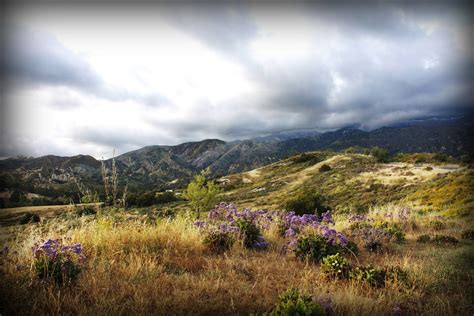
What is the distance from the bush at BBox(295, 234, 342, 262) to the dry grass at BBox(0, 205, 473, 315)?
9.6 inches

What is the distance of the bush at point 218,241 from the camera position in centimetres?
589

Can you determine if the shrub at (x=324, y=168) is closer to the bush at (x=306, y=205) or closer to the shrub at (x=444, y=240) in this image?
the bush at (x=306, y=205)

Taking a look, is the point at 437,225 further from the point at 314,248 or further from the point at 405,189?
the point at 405,189

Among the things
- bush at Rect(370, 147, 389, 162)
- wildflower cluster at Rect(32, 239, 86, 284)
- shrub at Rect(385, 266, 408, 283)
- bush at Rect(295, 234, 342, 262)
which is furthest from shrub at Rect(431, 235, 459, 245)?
bush at Rect(370, 147, 389, 162)

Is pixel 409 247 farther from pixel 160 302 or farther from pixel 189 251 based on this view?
pixel 160 302

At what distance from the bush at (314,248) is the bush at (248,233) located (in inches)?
44.8

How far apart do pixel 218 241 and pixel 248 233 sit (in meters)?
0.94

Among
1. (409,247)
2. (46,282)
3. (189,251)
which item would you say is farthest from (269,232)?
(46,282)

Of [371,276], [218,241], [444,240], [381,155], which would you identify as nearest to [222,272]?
[218,241]

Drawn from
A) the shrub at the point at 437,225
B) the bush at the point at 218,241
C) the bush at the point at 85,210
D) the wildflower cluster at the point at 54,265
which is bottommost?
the shrub at the point at 437,225

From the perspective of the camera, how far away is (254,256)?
224 inches

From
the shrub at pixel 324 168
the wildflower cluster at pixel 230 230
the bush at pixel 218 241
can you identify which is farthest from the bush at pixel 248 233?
the shrub at pixel 324 168

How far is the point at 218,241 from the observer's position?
19.6 ft

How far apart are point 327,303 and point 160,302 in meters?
1.97
